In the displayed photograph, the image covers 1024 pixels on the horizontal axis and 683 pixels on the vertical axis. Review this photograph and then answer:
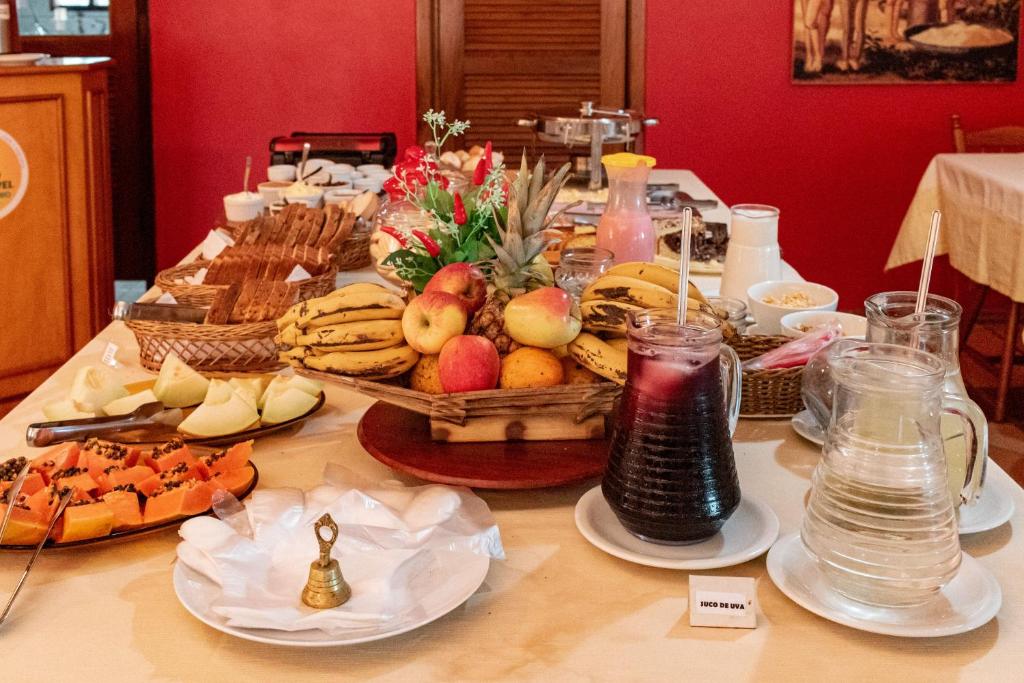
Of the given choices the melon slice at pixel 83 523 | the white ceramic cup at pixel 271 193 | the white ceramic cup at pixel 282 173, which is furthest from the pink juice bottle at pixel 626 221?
the white ceramic cup at pixel 282 173

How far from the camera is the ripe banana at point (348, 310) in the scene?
1.32 m

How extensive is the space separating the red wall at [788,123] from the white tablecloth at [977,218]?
0.58 m

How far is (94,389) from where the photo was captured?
4.69 ft

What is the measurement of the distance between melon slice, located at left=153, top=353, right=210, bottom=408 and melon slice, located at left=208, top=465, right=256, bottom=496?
0.27 metres

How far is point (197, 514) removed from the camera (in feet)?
3.67

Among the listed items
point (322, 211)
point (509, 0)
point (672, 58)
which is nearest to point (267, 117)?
point (509, 0)

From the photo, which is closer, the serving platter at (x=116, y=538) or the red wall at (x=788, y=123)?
the serving platter at (x=116, y=538)

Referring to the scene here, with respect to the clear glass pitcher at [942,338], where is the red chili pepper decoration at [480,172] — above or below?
above

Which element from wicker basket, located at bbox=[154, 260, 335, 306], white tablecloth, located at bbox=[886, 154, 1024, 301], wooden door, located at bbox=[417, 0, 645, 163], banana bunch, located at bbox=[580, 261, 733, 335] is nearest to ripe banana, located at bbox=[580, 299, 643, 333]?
banana bunch, located at bbox=[580, 261, 733, 335]

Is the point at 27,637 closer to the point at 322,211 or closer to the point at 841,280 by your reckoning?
the point at 322,211

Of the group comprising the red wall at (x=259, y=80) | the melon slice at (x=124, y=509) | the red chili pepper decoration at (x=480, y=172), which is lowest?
the melon slice at (x=124, y=509)

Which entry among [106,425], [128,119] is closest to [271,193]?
[106,425]

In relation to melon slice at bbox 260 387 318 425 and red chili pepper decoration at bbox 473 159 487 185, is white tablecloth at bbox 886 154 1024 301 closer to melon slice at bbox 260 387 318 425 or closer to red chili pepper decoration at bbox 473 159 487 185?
red chili pepper decoration at bbox 473 159 487 185

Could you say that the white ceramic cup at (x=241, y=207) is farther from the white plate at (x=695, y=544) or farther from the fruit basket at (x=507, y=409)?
the white plate at (x=695, y=544)
